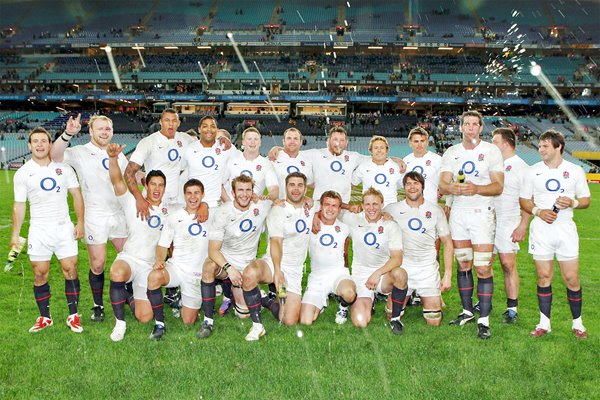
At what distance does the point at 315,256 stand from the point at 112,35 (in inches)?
2097

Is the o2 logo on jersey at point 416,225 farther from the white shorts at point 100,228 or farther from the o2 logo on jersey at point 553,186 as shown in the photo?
the white shorts at point 100,228

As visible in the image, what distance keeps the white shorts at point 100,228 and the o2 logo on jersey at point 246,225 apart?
1550 mm

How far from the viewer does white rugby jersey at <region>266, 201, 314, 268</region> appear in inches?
249

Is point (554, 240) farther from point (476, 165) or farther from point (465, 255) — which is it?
point (476, 165)

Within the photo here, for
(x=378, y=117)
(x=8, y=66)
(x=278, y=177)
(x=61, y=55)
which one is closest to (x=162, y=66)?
(x=61, y=55)

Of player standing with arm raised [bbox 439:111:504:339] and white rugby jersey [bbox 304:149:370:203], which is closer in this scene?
player standing with arm raised [bbox 439:111:504:339]

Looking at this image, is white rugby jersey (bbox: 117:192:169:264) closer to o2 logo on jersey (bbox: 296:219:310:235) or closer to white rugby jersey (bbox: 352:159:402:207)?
o2 logo on jersey (bbox: 296:219:310:235)

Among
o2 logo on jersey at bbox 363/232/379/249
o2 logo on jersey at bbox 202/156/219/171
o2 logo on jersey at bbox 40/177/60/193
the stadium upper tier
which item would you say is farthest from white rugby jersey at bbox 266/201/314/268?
the stadium upper tier

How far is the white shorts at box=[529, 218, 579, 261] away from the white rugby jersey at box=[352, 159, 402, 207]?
193 centimetres

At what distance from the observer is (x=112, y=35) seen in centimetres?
5350

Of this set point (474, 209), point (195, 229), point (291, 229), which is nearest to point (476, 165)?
point (474, 209)

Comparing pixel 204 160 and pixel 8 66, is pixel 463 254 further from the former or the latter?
pixel 8 66

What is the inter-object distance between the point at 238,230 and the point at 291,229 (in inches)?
25.7

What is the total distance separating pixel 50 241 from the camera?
5871 millimetres
